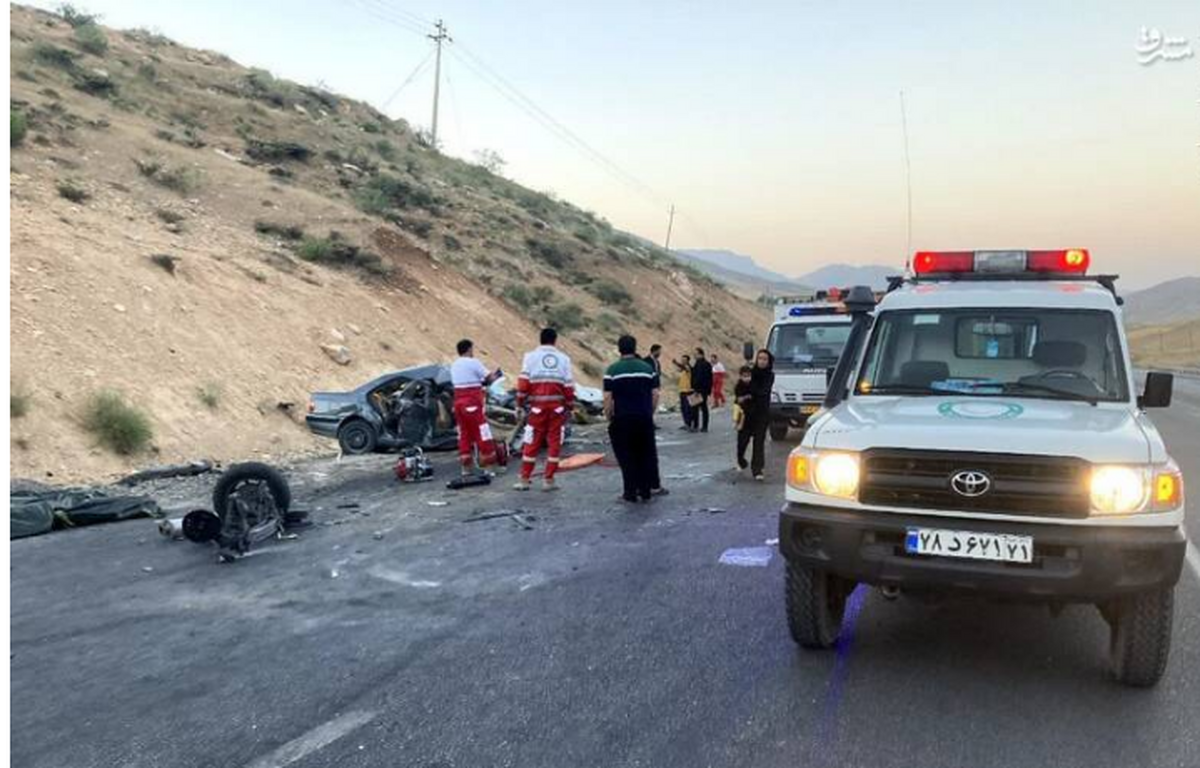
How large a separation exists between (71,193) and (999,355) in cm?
2097

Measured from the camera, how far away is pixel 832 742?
3.74m

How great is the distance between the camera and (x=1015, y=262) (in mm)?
6051

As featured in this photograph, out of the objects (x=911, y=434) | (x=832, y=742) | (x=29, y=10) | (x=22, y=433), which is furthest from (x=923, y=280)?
(x=29, y=10)

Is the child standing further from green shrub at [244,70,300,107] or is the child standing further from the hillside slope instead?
green shrub at [244,70,300,107]

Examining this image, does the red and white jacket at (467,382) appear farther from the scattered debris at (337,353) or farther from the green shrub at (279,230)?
the green shrub at (279,230)

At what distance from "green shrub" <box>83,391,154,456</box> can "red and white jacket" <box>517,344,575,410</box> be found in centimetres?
586

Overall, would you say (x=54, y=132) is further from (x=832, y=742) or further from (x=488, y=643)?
(x=832, y=742)

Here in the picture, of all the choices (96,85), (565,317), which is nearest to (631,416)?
(565,317)

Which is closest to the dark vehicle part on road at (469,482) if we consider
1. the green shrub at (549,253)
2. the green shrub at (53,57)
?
the green shrub at (549,253)

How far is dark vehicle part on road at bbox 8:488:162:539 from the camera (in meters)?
8.67

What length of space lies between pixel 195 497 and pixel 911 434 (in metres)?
9.14

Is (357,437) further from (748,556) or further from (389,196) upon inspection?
(389,196)

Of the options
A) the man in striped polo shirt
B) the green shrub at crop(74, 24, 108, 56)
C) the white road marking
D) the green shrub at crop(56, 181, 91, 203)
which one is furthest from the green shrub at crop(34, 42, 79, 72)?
the white road marking

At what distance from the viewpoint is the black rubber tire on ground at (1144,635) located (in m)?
4.13
